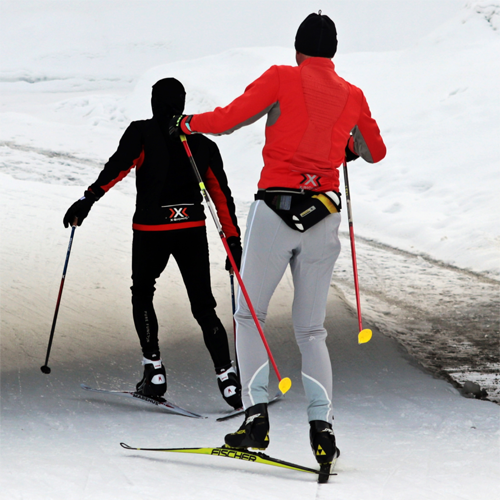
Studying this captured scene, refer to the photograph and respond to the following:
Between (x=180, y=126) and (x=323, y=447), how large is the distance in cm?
109

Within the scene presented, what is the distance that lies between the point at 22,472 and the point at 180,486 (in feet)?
1.54

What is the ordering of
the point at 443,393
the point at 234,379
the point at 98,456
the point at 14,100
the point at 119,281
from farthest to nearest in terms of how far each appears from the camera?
1. the point at 14,100
2. the point at 119,281
3. the point at 443,393
4. the point at 234,379
5. the point at 98,456

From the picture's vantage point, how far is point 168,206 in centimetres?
266

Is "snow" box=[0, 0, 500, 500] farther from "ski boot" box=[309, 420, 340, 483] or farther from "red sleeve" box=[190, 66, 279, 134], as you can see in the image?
"red sleeve" box=[190, 66, 279, 134]

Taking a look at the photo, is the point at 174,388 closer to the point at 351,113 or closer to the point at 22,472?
the point at 22,472

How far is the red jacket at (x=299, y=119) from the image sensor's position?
6.20 feet

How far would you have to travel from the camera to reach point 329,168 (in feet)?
6.57

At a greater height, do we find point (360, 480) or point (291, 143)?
point (291, 143)

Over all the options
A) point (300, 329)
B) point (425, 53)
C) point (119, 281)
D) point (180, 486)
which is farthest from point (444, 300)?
point (425, 53)

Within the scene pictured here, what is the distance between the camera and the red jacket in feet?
6.20

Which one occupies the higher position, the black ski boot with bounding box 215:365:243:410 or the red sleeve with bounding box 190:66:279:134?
the red sleeve with bounding box 190:66:279:134

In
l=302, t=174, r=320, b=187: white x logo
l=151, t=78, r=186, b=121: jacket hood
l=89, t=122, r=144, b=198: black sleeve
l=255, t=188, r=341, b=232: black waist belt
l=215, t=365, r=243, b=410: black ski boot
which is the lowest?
l=215, t=365, r=243, b=410: black ski boot

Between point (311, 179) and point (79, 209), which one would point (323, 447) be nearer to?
point (311, 179)

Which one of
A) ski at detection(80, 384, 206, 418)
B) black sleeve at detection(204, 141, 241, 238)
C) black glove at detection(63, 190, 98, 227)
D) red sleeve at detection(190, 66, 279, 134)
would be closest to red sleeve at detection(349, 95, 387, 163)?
red sleeve at detection(190, 66, 279, 134)
